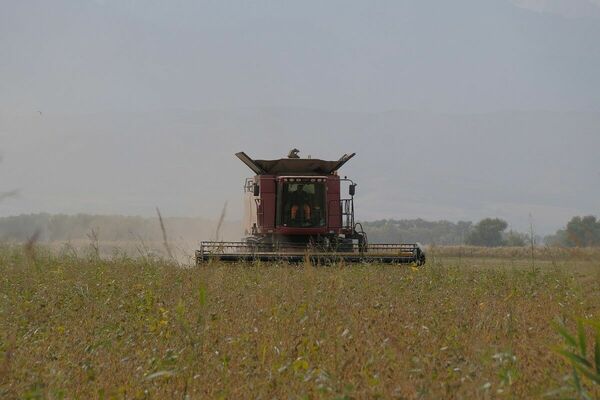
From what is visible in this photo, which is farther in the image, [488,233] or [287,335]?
[488,233]

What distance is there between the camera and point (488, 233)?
84.0m

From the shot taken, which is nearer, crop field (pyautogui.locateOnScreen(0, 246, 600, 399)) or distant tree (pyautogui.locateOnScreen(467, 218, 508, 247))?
crop field (pyautogui.locateOnScreen(0, 246, 600, 399))

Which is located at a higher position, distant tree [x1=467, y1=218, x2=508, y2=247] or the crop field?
distant tree [x1=467, y1=218, x2=508, y2=247]

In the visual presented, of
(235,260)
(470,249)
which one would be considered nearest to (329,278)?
(235,260)

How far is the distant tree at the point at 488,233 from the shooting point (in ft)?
270

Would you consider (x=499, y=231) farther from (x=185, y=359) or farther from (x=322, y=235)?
(x=185, y=359)

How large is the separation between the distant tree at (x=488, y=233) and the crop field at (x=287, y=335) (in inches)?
2783

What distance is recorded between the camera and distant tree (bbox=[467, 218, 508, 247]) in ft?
270

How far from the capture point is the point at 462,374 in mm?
5371

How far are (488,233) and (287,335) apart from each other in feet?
259

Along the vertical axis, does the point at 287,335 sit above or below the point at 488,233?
below

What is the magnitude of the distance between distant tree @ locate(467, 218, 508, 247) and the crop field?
70.7 m

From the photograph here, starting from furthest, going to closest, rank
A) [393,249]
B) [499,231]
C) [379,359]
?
[499,231] < [393,249] < [379,359]

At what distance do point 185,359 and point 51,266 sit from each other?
339 inches
